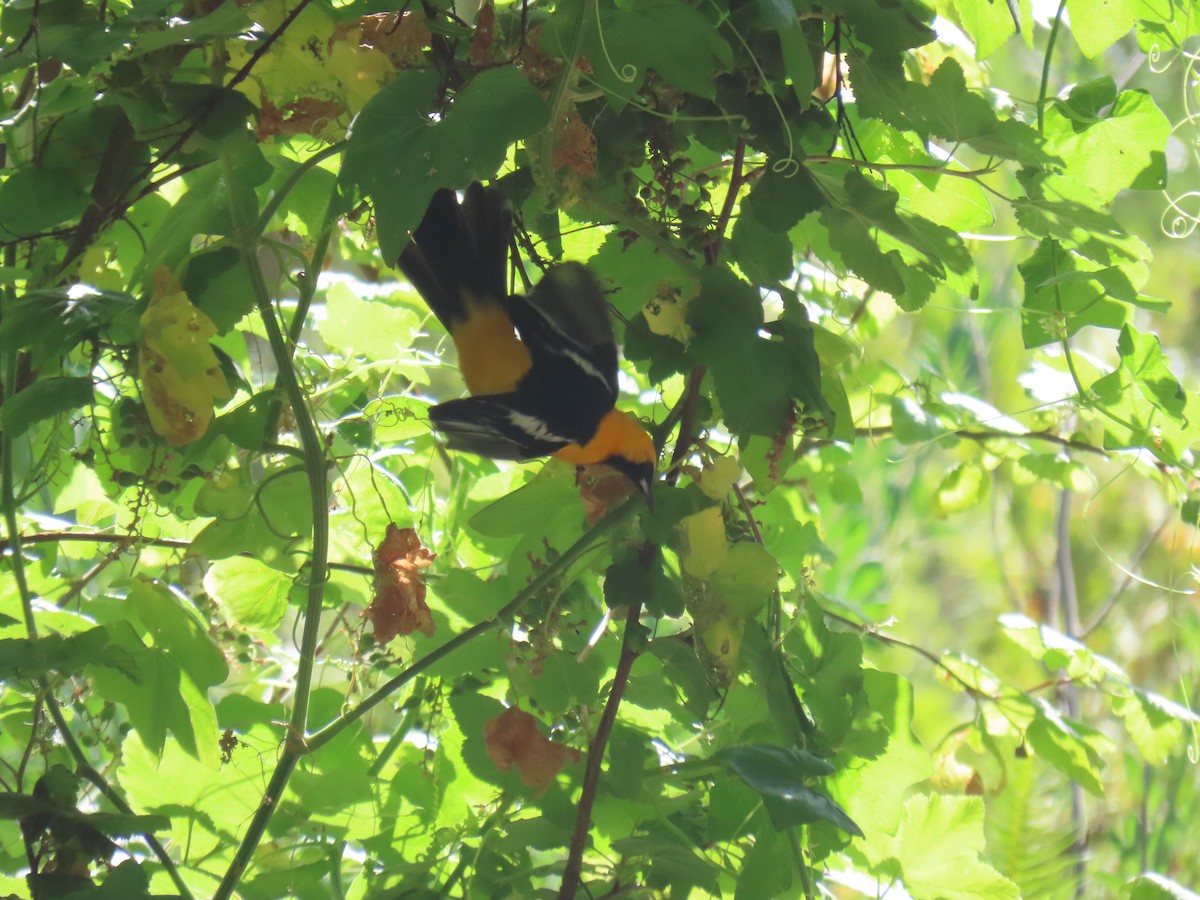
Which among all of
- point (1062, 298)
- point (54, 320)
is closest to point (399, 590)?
point (54, 320)

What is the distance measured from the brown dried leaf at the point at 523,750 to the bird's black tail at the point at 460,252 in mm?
387

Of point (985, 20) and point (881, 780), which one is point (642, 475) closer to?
point (881, 780)

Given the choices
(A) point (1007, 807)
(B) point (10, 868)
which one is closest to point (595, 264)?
(B) point (10, 868)

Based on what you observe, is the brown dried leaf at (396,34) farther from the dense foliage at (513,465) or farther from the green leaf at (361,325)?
the green leaf at (361,325)

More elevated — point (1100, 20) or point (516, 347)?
point (1100, 20)

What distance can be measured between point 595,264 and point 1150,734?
88cm

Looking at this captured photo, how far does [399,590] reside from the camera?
30.3 inches

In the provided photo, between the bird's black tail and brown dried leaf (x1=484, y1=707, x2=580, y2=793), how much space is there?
0.39 metres

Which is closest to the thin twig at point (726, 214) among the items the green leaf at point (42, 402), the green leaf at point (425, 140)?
the green leaf at point (425, 140)

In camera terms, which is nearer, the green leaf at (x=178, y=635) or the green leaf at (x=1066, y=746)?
the green leaf at (x=178, y=635)

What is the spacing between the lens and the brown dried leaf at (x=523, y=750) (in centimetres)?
82

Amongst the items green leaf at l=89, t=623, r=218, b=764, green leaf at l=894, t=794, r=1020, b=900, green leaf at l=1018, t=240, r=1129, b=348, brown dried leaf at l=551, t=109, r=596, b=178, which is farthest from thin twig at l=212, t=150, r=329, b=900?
green leaf at l=1018, t=240, r=1129, b=348

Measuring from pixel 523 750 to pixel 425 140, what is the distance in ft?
1.45

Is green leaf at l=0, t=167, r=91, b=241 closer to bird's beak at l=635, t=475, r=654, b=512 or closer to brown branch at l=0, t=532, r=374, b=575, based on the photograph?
brown branch at l=0, t=532, r=374, b=575
